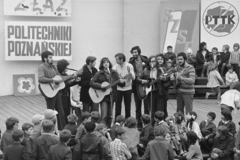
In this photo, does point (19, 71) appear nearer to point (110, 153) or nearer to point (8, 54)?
point (8, 54)

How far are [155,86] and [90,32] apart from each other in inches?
255

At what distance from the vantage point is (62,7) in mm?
18203

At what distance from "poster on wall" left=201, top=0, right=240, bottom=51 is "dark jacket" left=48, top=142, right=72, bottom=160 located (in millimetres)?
11785

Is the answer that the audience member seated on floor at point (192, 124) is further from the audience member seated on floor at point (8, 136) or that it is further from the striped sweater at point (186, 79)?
the audience member seated on floor at point (8, 136)

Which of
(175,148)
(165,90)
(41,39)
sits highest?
(41,39)

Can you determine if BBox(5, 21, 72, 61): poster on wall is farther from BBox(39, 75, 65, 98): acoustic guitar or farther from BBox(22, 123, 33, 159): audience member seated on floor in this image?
BBox(22, 123, 33, 159): audience member seated on floor

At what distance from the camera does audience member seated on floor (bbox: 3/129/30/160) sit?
8.85 m

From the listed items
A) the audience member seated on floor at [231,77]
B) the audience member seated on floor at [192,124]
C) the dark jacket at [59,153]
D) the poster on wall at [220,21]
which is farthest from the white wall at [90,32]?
the dark jacket at [59,153]

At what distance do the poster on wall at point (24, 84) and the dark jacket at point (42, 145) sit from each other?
8.97 meters

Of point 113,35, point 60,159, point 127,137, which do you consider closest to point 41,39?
point 113,35

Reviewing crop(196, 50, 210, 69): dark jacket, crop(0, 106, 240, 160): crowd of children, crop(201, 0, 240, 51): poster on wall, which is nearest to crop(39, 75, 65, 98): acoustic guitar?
crop(0, 106, 240, 160): crowd of children

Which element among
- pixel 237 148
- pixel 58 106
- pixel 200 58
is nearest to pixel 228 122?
pixel 237 148

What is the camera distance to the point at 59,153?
8.68m

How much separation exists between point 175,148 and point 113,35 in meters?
9.33
